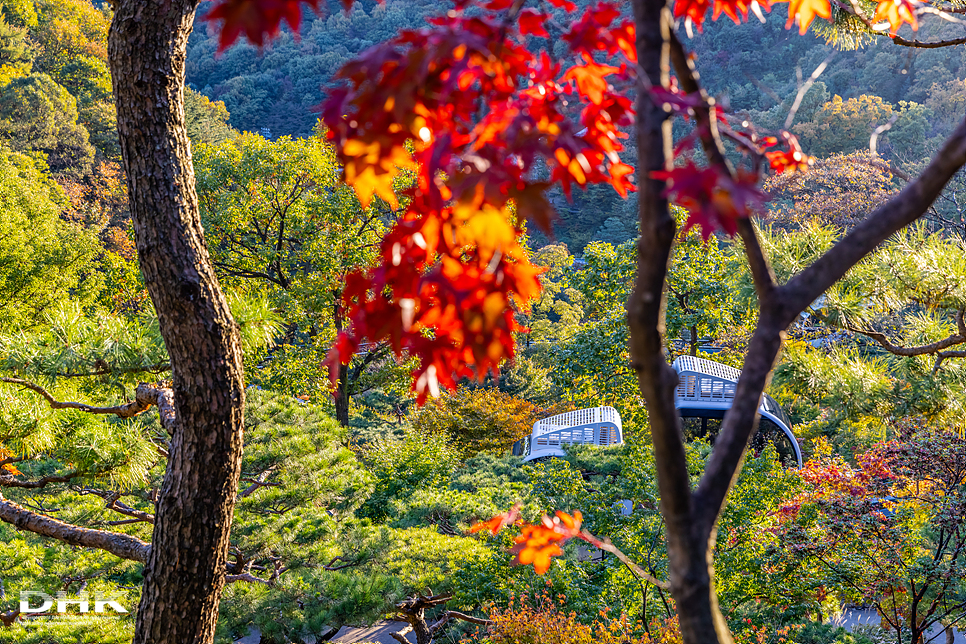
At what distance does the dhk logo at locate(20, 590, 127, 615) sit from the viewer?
335 centimetres

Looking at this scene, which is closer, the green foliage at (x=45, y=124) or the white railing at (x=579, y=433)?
the white railing at (x=579, y=433)

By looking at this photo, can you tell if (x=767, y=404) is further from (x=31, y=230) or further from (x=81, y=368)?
(x=31, y=230)

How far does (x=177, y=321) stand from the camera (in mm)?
1451

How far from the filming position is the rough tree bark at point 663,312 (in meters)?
0.72

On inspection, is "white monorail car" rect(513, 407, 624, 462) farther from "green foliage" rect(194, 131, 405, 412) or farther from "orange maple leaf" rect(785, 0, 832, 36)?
"orange maple leaf" rect(785, 0, 832, 36)

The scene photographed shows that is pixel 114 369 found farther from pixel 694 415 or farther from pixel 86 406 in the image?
pixel 694 415

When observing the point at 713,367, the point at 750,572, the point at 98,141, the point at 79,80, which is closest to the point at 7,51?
the point at 79,80

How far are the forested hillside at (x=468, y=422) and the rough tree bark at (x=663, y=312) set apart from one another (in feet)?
0.05

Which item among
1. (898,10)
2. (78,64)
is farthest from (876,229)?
(78,64)

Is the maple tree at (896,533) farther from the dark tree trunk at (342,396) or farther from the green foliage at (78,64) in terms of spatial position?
the green foliage at (78,64)

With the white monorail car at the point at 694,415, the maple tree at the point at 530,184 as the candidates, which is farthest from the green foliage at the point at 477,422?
the maple tree at the point at 530,184

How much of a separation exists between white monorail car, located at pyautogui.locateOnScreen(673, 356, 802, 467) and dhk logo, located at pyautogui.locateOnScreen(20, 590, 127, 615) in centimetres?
711

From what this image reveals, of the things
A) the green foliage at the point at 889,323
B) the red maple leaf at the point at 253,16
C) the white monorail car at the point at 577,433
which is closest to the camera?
the red maple leaf at the point at 253,16

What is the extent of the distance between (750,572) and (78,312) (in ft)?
12.4
